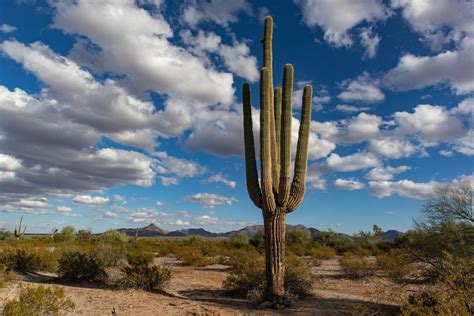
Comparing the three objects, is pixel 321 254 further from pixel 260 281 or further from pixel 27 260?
pixel 27 260

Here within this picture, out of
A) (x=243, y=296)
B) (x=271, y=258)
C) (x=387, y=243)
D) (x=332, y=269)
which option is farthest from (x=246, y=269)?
(x=387, y=243)

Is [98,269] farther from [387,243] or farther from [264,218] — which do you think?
[387,243]

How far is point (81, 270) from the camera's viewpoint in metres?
13.2

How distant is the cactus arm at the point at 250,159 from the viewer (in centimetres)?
1047

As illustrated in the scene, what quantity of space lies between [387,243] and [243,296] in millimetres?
24955

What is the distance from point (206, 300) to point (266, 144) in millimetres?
4688

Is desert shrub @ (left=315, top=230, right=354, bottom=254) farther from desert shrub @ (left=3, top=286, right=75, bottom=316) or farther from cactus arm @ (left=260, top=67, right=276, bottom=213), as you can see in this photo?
desert shrub @ (left=3, top=286, right=75, bottom=316)

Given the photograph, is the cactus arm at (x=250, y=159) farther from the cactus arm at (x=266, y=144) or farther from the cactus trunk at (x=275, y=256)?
the cactus trunk at (x=275, y=256)

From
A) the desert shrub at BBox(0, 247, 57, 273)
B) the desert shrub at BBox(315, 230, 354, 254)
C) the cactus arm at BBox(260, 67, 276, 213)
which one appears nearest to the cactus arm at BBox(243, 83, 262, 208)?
the cactus arm at BBox(260, 67, 276, 213)

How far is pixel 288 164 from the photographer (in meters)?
10.4

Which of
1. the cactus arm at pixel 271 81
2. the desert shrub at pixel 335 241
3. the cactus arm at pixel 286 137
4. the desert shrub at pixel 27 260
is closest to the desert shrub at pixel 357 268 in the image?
the cactus arm at pixel 286 137

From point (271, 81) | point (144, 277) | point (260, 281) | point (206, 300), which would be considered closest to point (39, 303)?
point (206, 300)

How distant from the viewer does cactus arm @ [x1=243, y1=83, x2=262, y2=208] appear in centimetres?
1047

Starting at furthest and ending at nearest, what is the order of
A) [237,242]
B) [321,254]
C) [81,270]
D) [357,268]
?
[237,242] → [321,254] → [357,268] → [81,270]
